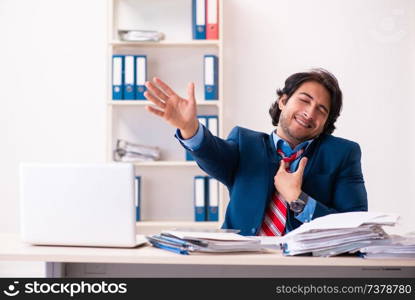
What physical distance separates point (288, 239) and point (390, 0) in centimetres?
303

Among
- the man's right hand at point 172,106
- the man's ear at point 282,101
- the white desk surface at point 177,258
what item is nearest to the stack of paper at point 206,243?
the white desk surface at point 177,258

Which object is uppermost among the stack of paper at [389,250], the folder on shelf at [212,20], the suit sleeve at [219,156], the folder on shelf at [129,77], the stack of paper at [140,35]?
the folder on shelf at [212,20]

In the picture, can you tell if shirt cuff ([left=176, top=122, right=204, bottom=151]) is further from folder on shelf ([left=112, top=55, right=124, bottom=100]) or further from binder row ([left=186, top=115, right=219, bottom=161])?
folder on shelf ([left=112, top=55, right=124, bottom=100])

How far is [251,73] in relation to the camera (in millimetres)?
4129

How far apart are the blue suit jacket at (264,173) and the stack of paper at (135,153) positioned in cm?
173

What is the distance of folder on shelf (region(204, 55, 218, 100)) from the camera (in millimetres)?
3855

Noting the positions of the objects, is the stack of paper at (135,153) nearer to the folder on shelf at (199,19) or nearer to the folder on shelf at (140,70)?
the folder on shelf at (140,70)

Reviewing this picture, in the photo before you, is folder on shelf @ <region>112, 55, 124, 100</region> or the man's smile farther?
folder on shelf @ <region>112, 55, 124, 100</region>

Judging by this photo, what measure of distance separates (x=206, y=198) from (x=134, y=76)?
2.97ft

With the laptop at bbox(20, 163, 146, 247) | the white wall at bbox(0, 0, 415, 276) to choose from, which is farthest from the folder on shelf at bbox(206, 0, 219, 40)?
the laptop at bbox(20, 163, 146, 247)

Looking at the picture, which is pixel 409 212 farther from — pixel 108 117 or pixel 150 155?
pixel 108 117

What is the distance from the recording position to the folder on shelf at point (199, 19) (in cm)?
385

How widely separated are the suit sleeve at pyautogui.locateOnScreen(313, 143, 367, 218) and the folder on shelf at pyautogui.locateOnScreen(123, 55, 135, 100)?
1.96 metres

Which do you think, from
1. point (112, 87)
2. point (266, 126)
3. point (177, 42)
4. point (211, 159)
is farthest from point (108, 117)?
point (211, 159)
